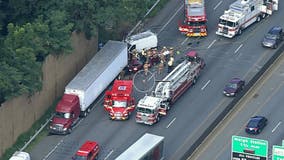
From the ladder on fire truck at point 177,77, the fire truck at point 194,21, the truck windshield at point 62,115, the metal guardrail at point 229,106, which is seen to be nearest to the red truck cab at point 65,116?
the truck windshield at point 62,115

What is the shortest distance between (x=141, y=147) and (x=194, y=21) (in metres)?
30.3

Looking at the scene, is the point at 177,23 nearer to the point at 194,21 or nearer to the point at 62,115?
the point at 194,21

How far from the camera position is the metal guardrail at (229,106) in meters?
124

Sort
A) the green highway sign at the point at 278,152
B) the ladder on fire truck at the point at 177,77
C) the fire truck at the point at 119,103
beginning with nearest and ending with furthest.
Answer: the green highway sign at the point at 278,152, the fire truck at the point at 119,103, the ladder on fire truck at the point at 177,77

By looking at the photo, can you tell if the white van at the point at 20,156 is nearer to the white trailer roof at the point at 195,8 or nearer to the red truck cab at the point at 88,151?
the red truck cab at the point at 88,151

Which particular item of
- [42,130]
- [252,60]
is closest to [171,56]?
[252,60]

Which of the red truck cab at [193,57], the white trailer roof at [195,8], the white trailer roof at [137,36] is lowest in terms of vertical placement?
the red truck cab at [193,57]

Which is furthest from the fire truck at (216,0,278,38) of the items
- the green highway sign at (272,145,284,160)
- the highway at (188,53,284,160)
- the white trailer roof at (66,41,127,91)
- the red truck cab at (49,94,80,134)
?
the green highway sign at (272,145,284,160)

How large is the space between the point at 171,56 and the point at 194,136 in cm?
1806

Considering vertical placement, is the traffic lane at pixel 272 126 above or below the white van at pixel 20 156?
below

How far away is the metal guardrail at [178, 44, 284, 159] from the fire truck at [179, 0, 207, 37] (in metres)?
10.6

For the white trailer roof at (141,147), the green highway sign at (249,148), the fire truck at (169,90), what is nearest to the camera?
the green highway sign at (249,148)

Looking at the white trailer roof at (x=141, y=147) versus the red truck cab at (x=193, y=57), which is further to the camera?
the red truck cab at (x=193, y=57)

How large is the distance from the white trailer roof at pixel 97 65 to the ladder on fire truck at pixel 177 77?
725cm
